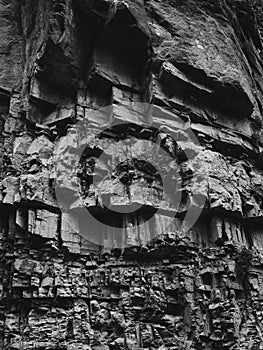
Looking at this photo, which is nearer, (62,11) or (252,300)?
(252,300)

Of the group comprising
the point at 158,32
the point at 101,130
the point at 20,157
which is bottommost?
the point at 20,157

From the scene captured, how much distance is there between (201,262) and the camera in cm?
828

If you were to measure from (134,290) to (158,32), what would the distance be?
5.43 meters

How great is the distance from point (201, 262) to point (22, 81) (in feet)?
17.6

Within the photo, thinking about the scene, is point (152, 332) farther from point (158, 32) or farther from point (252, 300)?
point (158, 32)

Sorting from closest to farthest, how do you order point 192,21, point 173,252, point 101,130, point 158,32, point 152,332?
1. point 152,332
2. point 173,252
3. point 101,130
4. point 158,32
5. point 192,21

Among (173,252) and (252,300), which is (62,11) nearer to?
(173,252)

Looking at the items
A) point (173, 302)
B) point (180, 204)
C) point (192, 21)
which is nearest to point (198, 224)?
point (180, 204)

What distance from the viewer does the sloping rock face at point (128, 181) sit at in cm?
745

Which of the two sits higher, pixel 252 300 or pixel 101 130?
pixel 101 130

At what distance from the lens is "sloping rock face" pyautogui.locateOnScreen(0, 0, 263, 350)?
7453 mm

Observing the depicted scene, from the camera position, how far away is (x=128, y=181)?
28.1ft

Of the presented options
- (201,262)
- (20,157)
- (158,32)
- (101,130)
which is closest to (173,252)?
(201,262)

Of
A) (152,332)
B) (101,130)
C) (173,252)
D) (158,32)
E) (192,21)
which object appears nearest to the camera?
(152,332)
